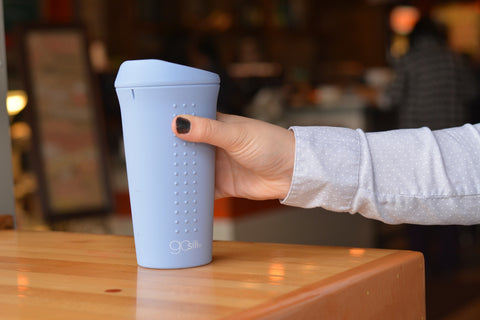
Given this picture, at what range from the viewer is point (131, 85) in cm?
72

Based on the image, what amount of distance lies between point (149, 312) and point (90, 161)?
112 inches

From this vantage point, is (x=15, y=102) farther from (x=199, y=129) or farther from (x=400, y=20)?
(x=400, y=20)

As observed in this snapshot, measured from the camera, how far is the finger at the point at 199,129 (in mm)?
724

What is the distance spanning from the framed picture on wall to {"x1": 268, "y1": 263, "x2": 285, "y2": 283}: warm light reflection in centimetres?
266

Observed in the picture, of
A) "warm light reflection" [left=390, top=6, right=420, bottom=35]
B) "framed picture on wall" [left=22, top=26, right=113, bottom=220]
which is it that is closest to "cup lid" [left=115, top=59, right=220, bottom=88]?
"framed picture on wall" [left=22, top=26, right=113, bottom=220]

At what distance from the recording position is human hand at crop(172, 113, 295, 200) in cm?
73

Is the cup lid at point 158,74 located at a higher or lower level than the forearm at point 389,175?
higher

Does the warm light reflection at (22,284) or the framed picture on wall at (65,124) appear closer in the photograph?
the warm light reflection at (22,284)

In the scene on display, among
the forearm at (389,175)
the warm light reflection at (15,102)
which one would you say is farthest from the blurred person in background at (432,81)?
the forearm at (389,175)

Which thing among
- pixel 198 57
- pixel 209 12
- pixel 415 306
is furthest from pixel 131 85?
pixel 209 12

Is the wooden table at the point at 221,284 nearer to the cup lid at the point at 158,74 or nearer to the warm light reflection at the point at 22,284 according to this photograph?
the warm light reflection at the point at 22,284

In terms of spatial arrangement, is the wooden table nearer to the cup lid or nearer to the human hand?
the human hand

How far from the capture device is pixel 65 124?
3.29m

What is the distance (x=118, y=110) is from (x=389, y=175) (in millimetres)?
4110
